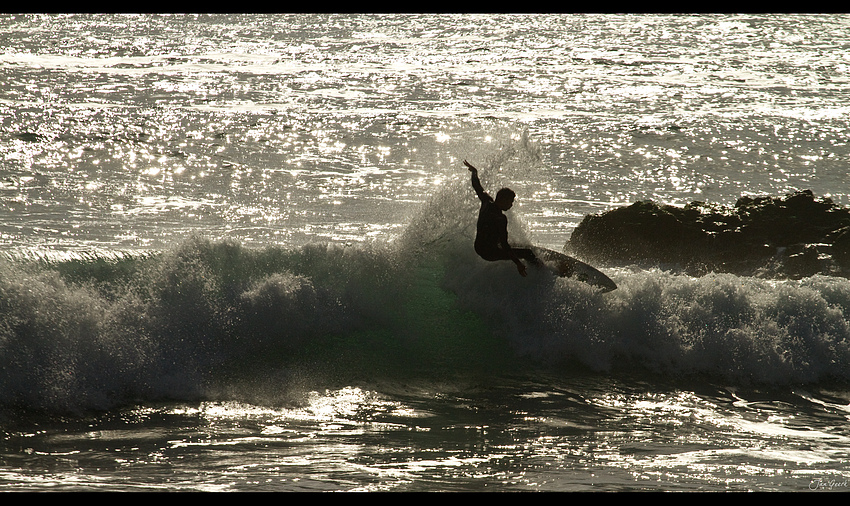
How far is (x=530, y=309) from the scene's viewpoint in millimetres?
10836

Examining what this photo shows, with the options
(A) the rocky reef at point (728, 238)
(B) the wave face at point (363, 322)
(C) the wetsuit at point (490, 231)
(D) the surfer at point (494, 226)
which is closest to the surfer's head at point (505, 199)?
(D) the surfer at point (494, 226)

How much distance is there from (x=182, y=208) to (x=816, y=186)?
15.2 m

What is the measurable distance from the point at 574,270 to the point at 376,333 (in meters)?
2.86

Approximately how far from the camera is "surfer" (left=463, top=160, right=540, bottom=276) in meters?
10.2

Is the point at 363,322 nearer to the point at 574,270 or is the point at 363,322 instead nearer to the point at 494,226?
the point at 494,226

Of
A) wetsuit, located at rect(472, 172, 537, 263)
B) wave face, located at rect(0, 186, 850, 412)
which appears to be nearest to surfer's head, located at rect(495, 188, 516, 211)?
wetsuit, located at rect(472, 172, 537, 263)

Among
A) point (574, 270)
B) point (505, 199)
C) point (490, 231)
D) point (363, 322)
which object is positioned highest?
point (505, 199)

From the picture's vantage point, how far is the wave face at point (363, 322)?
30.5 feet

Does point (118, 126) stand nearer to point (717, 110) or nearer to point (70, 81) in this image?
point (70, 81)

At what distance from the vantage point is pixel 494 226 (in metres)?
10.3

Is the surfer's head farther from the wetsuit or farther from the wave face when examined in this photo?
the wave face

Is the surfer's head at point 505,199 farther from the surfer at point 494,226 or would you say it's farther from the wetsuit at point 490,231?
the wetsuit at point 490,231

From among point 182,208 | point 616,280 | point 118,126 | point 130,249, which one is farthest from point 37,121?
point 616,280

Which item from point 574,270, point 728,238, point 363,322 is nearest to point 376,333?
point 363,322
